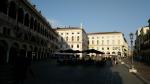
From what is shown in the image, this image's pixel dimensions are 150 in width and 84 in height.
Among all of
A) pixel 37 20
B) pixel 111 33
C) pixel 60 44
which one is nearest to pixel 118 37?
pixel 111 33

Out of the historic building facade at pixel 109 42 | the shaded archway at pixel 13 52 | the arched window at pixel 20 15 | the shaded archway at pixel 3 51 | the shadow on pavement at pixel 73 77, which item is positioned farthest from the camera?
the historic building facade at pixel 109 42

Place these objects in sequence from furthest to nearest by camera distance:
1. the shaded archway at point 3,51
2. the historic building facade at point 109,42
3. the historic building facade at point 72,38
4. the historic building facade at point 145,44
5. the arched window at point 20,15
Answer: the historic building facade at point 109,42 < the historic building facade at point 72,38 < the historic building facade at point 145,44 < the arched window at point 20,15 < the shaded archway at point 3,51

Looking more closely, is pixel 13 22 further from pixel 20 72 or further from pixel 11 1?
pixel 20 72

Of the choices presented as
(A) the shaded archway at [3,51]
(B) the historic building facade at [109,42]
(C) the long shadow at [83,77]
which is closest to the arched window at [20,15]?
(A) the shaded archway at [3,51]

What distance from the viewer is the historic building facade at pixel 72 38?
95.5 m

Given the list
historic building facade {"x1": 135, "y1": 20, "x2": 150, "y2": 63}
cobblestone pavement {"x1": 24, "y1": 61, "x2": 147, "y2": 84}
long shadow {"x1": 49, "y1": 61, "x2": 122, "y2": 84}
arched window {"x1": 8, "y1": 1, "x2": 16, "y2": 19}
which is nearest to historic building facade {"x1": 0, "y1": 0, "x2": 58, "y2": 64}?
arched window {"x1": 8, "y1": 1, "x2": 16, "y2": 19}

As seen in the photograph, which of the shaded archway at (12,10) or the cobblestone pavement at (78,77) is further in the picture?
the shaded archway at (12,10)

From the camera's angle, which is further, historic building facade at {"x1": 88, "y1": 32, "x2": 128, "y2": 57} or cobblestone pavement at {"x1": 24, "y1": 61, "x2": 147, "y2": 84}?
historic building facade at {"x1": 88, "y1": 32, "x2": 128, "y2": 57}

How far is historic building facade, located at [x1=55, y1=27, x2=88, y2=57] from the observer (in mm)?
95500

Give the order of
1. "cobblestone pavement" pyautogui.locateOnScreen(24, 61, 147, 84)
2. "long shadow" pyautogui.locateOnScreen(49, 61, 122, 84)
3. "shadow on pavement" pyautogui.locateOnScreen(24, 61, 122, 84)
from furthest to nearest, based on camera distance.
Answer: "long shadow" pyautogui.locateOnScreen(49, 61, 122, 84), "cobblestone pavement" pyautogui.locateOnScreen(24, 61, 147, 84), "shadow on pavement" pyautogui.locateOnScreen(24, 61, 122, 84)

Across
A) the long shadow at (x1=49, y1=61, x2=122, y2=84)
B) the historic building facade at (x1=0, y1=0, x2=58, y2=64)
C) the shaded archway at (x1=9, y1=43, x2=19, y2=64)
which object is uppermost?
the historic building facade at (x1=0, y1=0, x2=58, y2=64)

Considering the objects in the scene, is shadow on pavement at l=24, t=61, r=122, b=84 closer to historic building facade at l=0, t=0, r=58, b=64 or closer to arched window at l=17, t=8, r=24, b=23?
historic building facade at l=0, t=0, r=58, b=64

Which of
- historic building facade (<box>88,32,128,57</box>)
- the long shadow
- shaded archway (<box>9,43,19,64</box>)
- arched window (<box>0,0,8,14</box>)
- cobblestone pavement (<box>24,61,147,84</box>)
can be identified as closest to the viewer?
cobblestone pavement (<box>24,61,147,84</box>)

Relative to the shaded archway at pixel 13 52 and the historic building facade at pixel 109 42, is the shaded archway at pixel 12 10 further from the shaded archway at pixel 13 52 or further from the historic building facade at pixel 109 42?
the historic building facade at pixel 109 42
